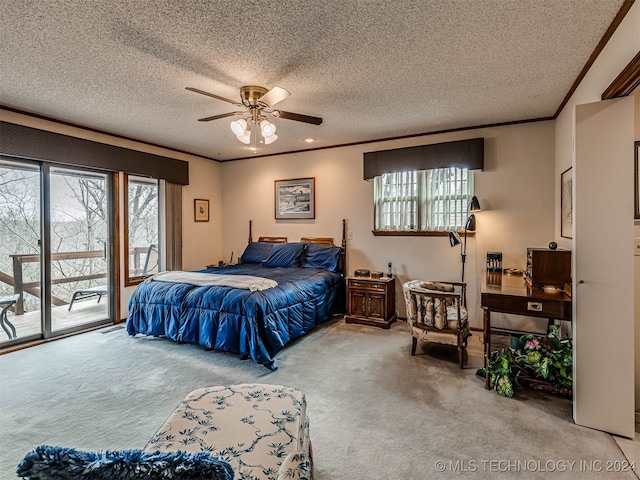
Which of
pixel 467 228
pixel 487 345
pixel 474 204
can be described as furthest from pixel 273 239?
pixel 487 345

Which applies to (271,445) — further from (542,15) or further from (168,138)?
(168,138)

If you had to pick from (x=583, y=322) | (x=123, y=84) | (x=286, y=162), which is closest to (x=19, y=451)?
(x=123, y=84)

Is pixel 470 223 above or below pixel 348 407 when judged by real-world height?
above

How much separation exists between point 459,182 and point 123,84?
12.5ft

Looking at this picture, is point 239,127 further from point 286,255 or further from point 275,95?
point 286,255

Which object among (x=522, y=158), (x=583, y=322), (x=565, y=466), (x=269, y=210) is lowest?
(x=565, y=466)

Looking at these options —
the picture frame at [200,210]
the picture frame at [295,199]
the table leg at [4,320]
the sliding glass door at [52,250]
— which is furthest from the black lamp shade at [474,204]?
the table leg at [4,320]

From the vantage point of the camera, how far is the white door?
2.03 metres

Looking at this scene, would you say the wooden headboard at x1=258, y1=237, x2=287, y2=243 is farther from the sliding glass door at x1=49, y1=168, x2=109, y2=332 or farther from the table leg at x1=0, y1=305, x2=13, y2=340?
the table leg at x1=0, y1=305, x2=13, y2=340

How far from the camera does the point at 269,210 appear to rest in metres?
5.71

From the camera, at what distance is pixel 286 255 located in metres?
5.03

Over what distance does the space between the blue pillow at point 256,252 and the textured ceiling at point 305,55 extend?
91.9 inches

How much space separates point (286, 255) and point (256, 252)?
670mm

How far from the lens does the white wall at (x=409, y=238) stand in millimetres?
3869
